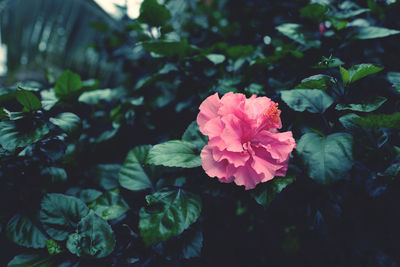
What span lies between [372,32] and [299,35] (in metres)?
0.31

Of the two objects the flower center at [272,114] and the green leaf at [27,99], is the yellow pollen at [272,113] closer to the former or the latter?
the flower center at [272,114]

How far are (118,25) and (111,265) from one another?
7.14ft

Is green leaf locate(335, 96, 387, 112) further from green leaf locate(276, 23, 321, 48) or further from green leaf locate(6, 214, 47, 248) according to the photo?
green leaf locate(6, 214, 47, 248)

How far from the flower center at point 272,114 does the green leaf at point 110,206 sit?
0.66 meters

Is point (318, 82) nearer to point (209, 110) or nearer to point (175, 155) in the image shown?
point (209, 110)

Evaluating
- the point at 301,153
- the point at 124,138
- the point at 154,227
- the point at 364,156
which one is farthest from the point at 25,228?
the point at 364,156

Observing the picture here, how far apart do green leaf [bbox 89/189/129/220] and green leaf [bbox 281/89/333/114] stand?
0.77 m

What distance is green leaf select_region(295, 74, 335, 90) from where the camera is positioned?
95 centimetres

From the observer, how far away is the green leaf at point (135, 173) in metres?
1.11

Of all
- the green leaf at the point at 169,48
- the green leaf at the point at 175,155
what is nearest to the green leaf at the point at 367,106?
the green leaf at the point at 175,155

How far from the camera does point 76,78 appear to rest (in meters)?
1.27

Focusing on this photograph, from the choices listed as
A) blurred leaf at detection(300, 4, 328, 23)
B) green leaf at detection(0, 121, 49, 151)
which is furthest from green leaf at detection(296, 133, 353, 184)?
green leaf at detection(0, 121, 49, 151)

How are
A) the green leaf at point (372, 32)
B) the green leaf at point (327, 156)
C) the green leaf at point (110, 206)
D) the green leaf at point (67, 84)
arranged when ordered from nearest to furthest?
the green leaf at point (327, 156) < the green leaf at point (110, 206) < the green leaf at point (372, 32) < the green leaf at point (67, 84)

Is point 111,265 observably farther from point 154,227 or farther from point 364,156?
point 364,156
